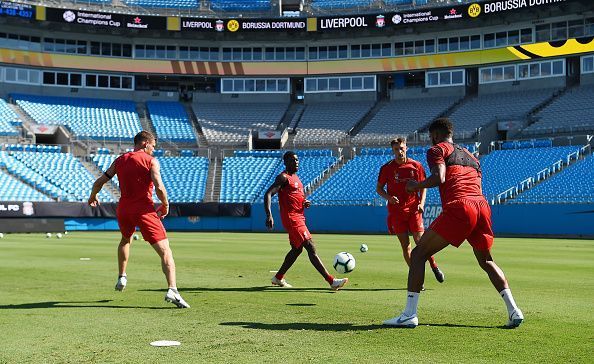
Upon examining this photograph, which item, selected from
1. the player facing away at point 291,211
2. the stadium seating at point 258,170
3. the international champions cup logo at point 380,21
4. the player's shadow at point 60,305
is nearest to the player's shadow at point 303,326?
the player's shadow at point 60,305

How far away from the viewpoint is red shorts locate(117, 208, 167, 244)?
996 centimetres

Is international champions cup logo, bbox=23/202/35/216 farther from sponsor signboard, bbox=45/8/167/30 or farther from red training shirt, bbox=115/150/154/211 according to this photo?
red training shirt, bbox=115/150/154/211

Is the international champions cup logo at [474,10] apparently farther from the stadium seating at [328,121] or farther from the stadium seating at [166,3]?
the stadium seating at [166,3]

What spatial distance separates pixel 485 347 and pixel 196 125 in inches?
2261

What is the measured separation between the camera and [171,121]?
2441 inches

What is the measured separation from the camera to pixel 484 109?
5712cm

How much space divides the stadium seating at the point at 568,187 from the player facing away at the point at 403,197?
28982 millimetres

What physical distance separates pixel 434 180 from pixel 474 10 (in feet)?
173

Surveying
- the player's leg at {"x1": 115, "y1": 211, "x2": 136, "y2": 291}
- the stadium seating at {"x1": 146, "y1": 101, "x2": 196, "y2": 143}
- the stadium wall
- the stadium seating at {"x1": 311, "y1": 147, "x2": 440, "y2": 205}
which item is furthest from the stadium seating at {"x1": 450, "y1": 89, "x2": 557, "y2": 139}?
the player's leg at {"x1": 115, "y1": 211, "x2": 136, "y2": 291}

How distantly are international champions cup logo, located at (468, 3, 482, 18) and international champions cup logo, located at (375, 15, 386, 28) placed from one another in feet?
24.3

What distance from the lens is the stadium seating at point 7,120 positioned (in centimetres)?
5394

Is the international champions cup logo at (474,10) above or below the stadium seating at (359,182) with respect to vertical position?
above

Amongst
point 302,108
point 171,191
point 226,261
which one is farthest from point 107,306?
point 302,108

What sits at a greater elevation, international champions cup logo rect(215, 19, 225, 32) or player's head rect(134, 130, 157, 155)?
international champions cup logo rect(215, 19, 225, 32)
